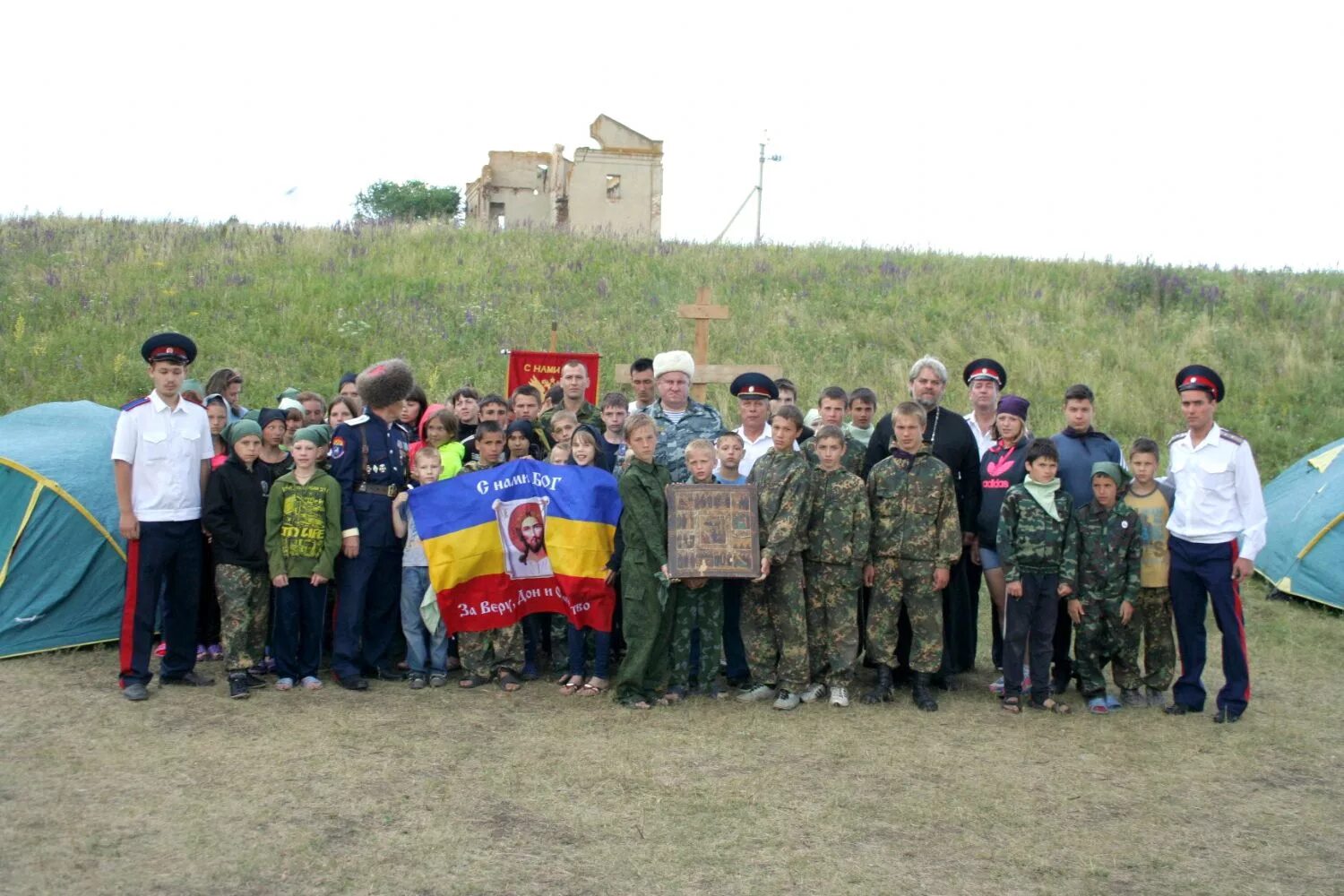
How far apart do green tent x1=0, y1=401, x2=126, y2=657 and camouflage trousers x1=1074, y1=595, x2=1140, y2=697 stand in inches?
256

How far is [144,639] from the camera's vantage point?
6.79m

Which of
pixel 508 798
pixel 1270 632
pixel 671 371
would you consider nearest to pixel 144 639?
pixel 508 798

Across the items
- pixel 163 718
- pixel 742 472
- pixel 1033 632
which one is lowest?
pixel 163 718

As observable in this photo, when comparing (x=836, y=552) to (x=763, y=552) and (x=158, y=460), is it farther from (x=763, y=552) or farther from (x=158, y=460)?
(x=158, y=460)

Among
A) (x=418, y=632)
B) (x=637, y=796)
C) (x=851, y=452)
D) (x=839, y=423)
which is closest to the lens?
(x=637, y=796)

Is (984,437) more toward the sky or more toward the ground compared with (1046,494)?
more toward the sky

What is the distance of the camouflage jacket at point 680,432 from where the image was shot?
738 cm

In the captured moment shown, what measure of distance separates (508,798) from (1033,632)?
139 inches

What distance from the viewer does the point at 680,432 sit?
748cm

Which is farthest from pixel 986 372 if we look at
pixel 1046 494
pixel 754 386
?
pixel 754 386

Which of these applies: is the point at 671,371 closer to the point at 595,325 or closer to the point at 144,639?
the point at 144,639

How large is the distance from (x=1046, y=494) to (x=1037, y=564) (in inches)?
16.9

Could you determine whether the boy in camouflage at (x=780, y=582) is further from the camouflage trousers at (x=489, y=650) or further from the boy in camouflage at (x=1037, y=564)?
the camouflage trousers at (x=489, y=650)

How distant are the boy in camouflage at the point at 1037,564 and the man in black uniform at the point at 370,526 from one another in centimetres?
388
